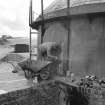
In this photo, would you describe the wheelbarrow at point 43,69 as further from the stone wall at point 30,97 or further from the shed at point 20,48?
the shed at point 20,48

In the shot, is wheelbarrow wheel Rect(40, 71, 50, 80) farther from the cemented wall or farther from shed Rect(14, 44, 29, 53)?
shed Rect(14, 44, 29, 53)

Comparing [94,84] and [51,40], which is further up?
[51,40]

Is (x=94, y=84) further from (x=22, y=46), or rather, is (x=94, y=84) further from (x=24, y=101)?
(x=22, y=46)

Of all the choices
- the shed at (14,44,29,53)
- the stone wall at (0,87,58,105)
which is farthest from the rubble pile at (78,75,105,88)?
the shed at (14,44,29,53)

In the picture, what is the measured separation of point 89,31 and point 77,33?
0.53m

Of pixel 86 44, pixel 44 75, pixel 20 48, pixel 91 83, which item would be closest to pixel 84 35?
pixel 86 44

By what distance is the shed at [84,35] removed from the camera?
676 centimetres

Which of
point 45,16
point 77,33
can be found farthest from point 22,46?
point 77,33

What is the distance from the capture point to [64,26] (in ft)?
25.2

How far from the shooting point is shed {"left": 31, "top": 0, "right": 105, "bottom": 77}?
6762 mm

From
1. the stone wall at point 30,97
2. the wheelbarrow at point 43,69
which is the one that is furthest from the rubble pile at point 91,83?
the wheelbarrow at point 43,69

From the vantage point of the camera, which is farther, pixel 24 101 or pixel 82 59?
pixel 82 59

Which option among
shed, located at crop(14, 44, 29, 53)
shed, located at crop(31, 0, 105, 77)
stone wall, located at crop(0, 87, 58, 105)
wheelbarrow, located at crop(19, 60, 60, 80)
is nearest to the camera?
stone wall, located at crop(0, 87, 58, 105)

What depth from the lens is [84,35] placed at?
23.4ft
